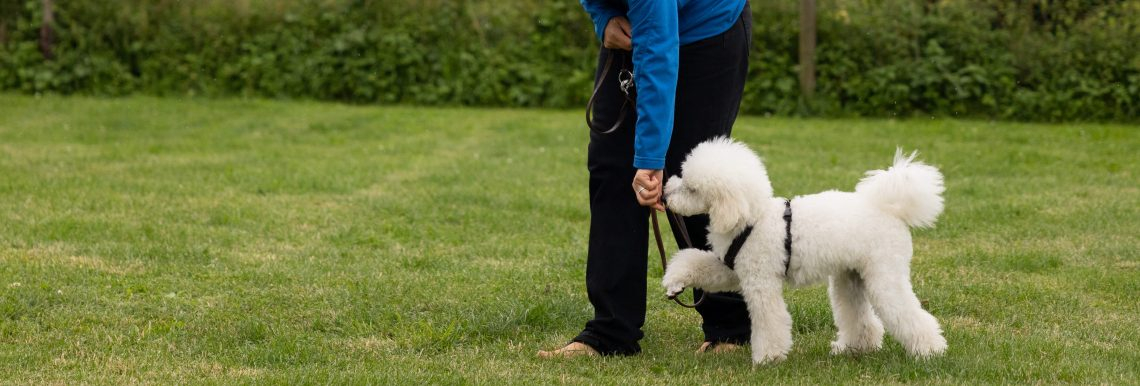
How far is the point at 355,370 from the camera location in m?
4.18

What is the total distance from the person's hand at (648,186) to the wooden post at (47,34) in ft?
37.1

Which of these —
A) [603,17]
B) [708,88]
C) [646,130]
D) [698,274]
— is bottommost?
[698,274]

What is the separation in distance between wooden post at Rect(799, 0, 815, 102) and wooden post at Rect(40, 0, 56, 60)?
813 centimetres

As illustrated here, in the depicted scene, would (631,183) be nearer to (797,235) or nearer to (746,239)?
(746,239)

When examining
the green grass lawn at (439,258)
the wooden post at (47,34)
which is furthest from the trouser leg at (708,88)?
the wooden post at (47,34)

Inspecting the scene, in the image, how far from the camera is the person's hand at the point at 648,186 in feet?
13.0

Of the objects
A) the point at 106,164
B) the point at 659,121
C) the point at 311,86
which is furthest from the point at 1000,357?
Answer: the point at 311,86

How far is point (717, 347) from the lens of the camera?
177 inches

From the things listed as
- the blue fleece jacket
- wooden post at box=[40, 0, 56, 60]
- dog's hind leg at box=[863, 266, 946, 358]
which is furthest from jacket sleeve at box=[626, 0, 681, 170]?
wooden post at box=[40, 0, 56, 60]

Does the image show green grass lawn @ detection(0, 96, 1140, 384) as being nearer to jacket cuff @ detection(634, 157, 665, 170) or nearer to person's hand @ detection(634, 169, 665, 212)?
person's hand @ detection(634, 169, 665, 212)

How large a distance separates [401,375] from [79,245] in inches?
115

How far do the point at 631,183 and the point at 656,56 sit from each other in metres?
0.58

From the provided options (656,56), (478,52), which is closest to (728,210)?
(656,56)

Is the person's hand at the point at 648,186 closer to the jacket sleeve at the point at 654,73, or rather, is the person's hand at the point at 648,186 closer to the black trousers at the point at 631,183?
the jacket sleeve at the point at 654,73
